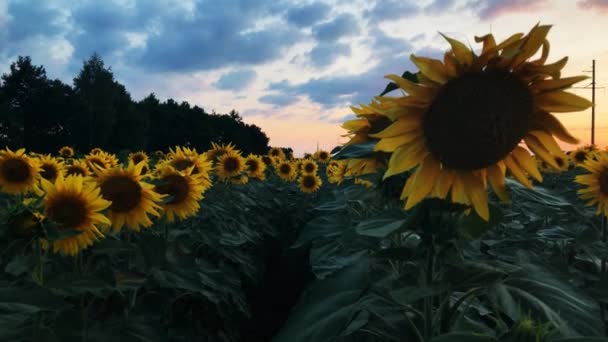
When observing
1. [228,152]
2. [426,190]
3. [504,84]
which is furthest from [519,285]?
[228,152]

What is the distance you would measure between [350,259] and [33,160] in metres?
3.43

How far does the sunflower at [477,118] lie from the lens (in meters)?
1.46

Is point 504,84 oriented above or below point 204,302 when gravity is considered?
above

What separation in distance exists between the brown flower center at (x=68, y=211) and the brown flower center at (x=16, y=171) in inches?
93.8

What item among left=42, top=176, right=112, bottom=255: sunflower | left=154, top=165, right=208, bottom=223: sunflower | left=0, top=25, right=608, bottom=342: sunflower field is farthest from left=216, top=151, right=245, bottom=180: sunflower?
left=42, top=176, right=112, bottom=255: sunflower

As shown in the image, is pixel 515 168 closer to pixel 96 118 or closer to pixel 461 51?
pixel 461 51

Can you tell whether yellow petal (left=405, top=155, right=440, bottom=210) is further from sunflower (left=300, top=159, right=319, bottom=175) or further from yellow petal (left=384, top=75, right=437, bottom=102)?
sunflower (left=300, top=159, right=319, bottom=175)

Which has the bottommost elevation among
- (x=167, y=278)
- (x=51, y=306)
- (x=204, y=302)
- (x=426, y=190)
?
(x=204, y=302)

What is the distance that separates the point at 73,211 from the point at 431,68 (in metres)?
1.93

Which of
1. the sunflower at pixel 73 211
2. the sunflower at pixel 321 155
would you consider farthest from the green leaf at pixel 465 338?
the sunflower at pixel 321 155

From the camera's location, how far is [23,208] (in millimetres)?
2229

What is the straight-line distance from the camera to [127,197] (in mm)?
3160

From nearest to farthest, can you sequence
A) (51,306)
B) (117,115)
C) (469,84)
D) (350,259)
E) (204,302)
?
(469,84) < (51,306) < (350,259) < (204,302) < (117,115)

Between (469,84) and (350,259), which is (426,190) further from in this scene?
(350,259)
